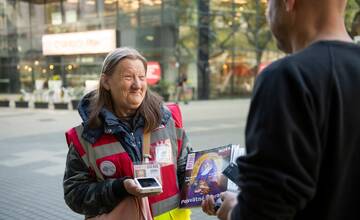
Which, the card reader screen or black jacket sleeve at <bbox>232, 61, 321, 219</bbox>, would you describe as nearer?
black jacket sleeve at <bbox>232, 61, 321, 219</bbox>

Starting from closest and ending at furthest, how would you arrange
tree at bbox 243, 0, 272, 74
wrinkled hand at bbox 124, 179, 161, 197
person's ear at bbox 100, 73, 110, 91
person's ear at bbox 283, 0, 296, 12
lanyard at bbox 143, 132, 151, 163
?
person's ear at bbox 283, 0, 296, 12 < wrinkled hand at bbox 124, 179, 161, 197 < lanyard at bbox 143, 132, 151, 163 < person's ear at bbox 100, 73, 110, 91 < tree at bbox 243, 0, 272, 74

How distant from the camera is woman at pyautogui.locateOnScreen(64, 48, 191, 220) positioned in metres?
2.38

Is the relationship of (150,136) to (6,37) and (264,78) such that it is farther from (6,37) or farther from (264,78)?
(6,37)

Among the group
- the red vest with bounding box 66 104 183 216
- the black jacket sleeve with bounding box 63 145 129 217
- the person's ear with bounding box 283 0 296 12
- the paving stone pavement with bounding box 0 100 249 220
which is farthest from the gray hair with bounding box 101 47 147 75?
the paving stone pavement with bounding box 0 100 249 220

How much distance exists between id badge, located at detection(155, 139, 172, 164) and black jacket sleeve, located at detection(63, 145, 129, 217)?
0.25 m

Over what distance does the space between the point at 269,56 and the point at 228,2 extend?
212 inches

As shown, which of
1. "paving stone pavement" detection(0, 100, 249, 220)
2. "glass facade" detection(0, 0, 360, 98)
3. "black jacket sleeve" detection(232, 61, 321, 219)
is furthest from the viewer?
"glass facade" detection(0, 0, 360, 98)

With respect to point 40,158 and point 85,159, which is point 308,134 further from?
point 40,158

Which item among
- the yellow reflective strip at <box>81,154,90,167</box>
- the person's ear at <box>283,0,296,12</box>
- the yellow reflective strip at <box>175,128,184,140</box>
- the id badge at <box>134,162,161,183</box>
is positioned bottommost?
the id badge at <box>134,162,161,183</box>

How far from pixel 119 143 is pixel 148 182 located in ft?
0.94

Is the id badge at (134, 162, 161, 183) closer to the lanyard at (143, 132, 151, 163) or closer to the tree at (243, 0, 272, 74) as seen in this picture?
the lanyard at (143, 132, 151, 163)

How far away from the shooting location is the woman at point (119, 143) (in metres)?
2.38

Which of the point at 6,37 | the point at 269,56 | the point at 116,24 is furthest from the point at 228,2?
the point at 6,37

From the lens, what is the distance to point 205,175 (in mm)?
2348
